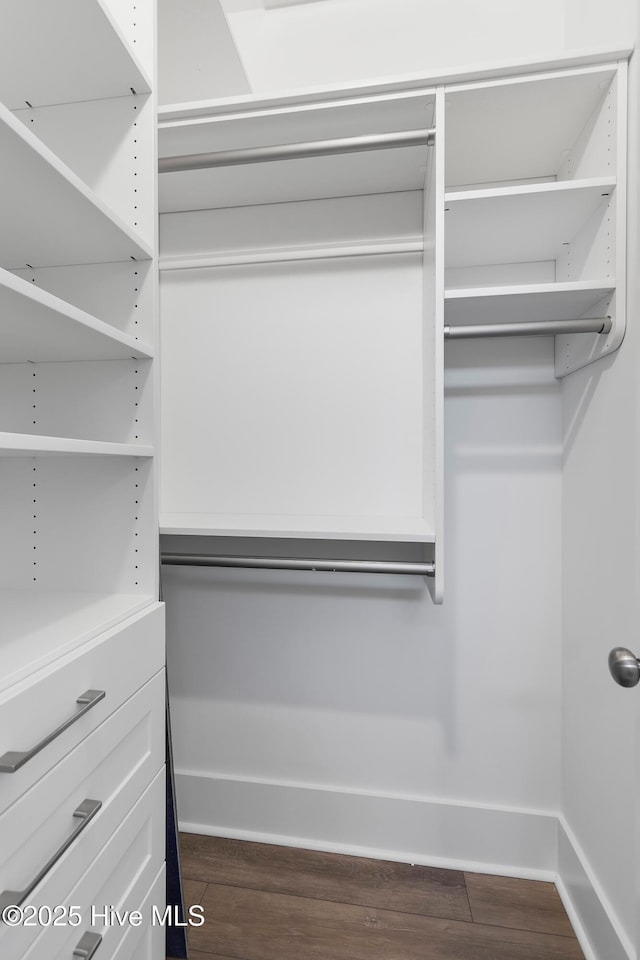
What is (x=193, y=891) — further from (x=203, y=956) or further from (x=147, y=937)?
(x=147, y=937)

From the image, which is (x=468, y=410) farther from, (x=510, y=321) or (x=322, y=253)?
(x=322, y=253)

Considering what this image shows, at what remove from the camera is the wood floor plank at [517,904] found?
4.34 feet

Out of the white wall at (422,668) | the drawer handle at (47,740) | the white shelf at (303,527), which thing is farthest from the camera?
the white wall at (422,668)

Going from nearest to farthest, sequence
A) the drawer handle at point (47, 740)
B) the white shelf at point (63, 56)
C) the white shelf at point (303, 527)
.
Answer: the drawer handle at point (47, 740) → the white shelf at point (63, 56) → the white shelf at point (303, 527)

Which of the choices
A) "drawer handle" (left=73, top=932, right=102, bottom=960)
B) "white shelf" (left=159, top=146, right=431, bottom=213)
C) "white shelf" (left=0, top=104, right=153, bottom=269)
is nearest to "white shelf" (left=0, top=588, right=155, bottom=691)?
"drawer handle" (left=73, top=932, right=102, bottom=960)

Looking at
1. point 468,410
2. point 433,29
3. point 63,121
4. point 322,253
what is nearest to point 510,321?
point 468,410

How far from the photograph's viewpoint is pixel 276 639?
162 centimetres

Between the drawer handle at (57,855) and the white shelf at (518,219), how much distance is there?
1.35 metres

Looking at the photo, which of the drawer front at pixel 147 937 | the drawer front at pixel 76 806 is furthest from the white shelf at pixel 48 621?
the drawer front at pixel 147 937

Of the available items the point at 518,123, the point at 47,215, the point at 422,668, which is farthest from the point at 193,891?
the point at 518,123

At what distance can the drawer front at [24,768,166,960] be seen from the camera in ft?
2.40

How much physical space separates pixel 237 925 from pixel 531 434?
154 cm

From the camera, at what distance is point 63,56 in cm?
→ 95

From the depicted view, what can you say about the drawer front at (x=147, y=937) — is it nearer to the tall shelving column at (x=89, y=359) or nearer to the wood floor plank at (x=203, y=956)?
the wood floor plank at (x=203, y=956)
